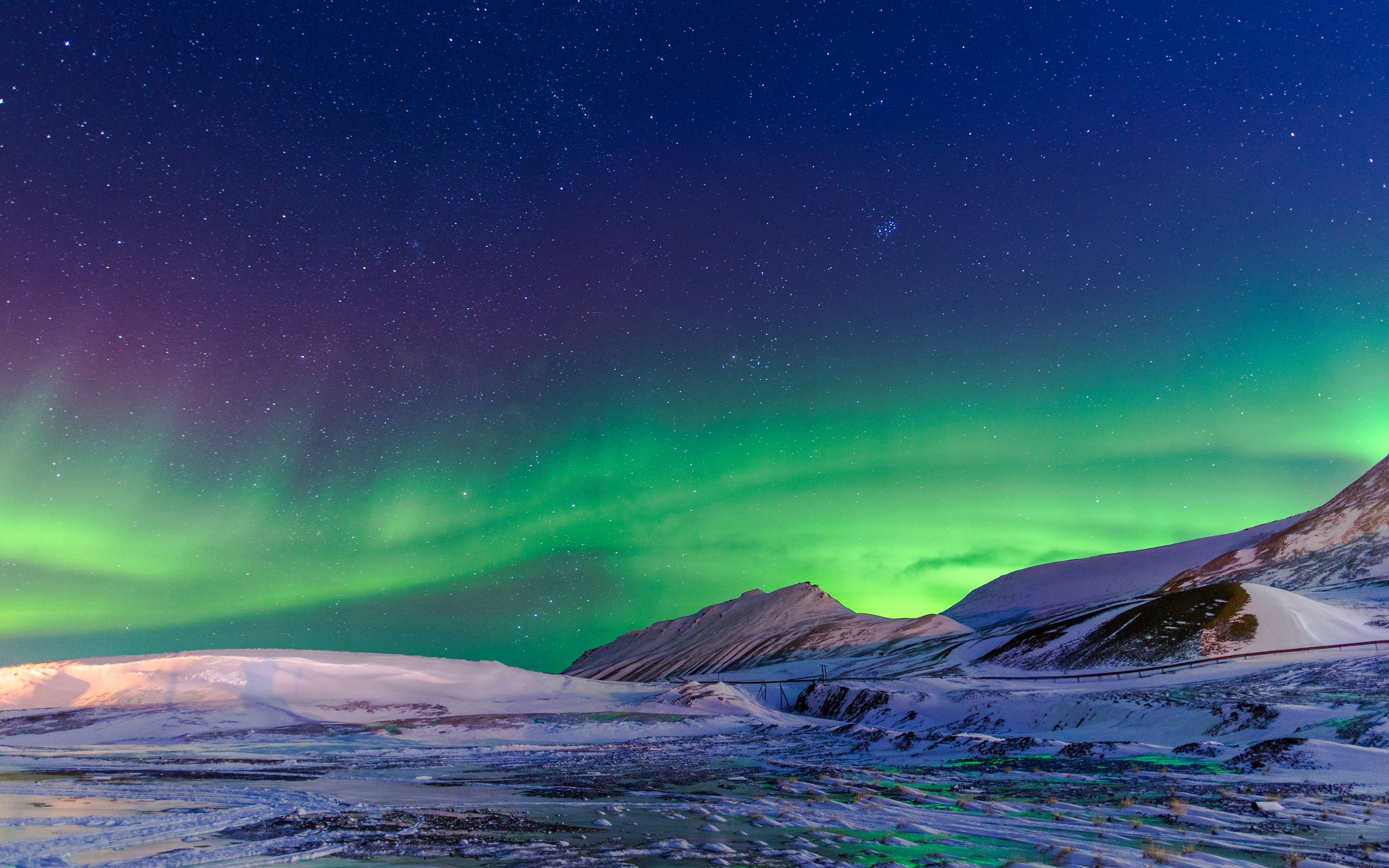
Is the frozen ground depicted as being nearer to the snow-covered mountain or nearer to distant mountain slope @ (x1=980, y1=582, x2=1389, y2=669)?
the snow-covered mountain

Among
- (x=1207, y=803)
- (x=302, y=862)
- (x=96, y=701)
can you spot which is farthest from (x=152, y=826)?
(x=96, y=701)

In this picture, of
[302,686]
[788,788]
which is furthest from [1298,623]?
[302,686]

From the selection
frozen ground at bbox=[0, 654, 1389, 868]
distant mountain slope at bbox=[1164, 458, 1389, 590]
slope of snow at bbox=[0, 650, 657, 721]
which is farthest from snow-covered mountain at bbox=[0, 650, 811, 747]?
distant mountain slope at bbox=[1164, 458, 1389, 590]

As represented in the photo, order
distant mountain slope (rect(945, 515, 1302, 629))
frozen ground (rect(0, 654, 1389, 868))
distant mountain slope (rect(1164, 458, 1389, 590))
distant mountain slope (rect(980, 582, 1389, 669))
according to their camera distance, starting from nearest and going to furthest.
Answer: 1. frozen ground (rect(0, 654, 1389, 868))
2. distant mountain slope (rect(980, 582, 1389, 669))
3. distant mountain slope (rect(1164, 458, 1389, 590))
4. distant mountain slope (rect(945, 515, 1302, 629))

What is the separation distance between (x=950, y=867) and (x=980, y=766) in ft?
44.1

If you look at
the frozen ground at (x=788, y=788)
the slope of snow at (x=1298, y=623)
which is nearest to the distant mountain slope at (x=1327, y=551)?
the slope of snow at (x=1298, y=623)

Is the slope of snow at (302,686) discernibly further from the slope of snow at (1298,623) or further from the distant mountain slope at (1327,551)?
the distant mountain slope at (1327,551)

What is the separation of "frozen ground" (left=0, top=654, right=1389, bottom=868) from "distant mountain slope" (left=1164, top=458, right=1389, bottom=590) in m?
75.0

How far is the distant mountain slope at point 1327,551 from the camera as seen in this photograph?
97812 millimetres

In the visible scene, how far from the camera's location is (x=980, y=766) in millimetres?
21469

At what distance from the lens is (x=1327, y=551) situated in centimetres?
10900

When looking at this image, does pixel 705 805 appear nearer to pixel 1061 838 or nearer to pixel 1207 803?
pixel 1061 838

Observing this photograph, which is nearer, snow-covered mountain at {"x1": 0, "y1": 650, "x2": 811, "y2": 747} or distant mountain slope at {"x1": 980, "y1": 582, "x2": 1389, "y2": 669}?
snow-covered mountain at {"x1": 0, "y1": 650, "x2": 811, "y2": 747}

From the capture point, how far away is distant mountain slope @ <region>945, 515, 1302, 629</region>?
16338cm
